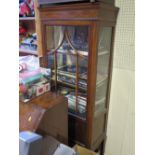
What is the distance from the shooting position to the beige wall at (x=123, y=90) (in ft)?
4.58

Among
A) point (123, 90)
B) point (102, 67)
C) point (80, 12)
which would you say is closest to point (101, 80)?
point (102, 67)

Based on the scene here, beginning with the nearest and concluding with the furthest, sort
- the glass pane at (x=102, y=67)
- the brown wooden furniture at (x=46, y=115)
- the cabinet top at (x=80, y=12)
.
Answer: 1. the brown wooden furniture at (x=46, y=115)
2. the cabinet top at (x=80, y=12)
3. the glass pane at (x=102, y=67)

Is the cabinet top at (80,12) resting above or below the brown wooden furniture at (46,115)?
above

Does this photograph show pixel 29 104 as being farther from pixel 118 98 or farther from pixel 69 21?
pixel 118 98

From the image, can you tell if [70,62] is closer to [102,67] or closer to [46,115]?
[102,67]

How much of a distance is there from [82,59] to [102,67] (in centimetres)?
21

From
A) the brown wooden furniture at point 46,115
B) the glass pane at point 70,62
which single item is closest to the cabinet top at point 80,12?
the glass pane at point 70,62

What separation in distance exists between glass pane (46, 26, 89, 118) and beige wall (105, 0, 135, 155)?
1.05 ft

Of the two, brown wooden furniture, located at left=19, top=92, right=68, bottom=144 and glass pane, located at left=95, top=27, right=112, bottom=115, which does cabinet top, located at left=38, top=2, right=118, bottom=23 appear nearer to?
glass pane, located at left=95, top=27, right=112, bottom=115

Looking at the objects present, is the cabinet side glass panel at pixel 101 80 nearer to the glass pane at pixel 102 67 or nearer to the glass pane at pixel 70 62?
the glass pane at pixel 102 67

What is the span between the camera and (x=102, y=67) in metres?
1.50

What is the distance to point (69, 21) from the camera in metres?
1.33

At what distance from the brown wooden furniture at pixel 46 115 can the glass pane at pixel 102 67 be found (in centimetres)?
40
